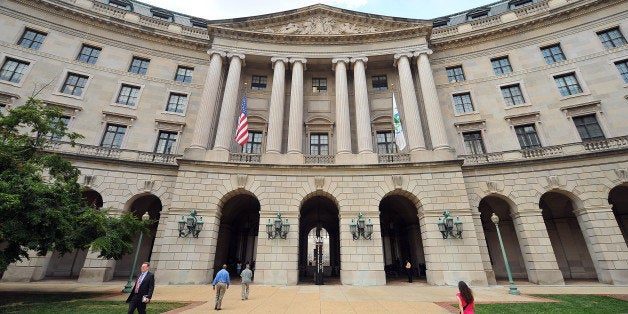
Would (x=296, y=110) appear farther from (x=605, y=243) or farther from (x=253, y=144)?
(x=605, y=243)

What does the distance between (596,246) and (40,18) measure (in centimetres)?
4563

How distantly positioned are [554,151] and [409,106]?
10628mm

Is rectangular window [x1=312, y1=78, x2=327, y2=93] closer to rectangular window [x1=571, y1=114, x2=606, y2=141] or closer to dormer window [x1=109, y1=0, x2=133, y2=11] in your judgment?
dormer window [x1=109, y1=0, x2=133, y2=11]

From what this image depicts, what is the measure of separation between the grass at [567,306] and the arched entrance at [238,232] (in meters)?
17.4

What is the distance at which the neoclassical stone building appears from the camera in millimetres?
17453

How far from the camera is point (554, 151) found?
1947 centimetres


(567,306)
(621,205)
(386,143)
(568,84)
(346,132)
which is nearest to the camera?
(567,306)

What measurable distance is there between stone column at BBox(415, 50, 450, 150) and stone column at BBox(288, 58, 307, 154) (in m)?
10.2

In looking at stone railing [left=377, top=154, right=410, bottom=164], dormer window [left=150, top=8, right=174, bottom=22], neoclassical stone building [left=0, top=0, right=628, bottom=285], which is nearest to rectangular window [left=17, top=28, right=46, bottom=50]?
neoclassical stone building [left=0, top=0, right=628, bottom=285]

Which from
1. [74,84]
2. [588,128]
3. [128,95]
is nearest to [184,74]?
[128,95]

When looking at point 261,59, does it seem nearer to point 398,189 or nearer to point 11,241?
point 398,189

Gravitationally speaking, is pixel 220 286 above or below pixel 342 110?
below

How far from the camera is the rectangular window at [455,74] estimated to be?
25.5m

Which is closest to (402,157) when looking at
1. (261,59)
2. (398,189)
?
(398,189)
